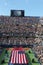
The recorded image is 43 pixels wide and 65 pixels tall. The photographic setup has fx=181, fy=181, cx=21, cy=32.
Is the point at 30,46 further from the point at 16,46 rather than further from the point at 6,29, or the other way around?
the point at 6,29

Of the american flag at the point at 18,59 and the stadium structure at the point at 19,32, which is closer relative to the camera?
the american flag at the point at 18,59

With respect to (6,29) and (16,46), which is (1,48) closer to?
(16,46)

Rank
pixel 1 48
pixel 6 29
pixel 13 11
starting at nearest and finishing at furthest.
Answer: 1. pixel 1 48
2. pixel 6 29
3. pixel 13 11

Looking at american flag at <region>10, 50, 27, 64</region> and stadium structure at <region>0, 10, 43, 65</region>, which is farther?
stadium structure at <region>0, 10, 43, 65</region>

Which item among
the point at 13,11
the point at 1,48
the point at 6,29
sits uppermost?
the point at 13,11

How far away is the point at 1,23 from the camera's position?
23.6m

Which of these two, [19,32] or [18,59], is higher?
[19,32]

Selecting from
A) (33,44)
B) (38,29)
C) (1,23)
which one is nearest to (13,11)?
(1,23)

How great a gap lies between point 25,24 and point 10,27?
6.81 feet

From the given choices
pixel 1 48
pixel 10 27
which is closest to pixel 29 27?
pixel 10 27

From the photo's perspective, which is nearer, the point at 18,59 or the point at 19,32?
the point at 18,59

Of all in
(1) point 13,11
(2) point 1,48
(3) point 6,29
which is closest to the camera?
(2) point 1,48

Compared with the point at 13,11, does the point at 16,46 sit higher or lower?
lower

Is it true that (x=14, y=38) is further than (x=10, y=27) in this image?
No
